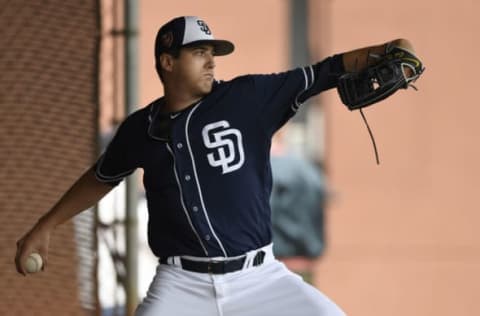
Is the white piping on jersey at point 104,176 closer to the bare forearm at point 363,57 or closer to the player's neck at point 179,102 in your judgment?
the player's neck at point 179,102

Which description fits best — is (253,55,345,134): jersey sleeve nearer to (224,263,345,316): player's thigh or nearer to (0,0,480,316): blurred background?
(224,263,345,316): player's thigh

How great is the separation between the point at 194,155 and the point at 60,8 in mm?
2090

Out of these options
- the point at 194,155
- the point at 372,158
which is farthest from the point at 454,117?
the point at 194,155

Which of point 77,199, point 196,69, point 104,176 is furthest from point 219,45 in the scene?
point 77,199

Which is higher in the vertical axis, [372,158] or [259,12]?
[259,12]

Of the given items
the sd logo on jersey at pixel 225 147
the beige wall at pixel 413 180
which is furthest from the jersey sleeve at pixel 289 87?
the beige wall at pixel 413 180

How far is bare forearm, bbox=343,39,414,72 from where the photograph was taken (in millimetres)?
4312

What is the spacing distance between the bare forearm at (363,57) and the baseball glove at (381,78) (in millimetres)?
15

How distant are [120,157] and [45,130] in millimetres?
1764

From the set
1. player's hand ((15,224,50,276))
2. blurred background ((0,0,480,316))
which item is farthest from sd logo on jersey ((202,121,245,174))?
blurred background ((0,0,480,316))

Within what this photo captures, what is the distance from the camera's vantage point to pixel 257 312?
4.27 metres

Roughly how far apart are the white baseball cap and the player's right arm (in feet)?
1.77

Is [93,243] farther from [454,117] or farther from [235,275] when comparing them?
[454,117]

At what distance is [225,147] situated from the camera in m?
4.37
